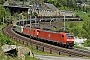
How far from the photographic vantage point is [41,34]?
6469 centimetres

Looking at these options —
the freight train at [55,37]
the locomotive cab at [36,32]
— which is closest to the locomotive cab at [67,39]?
the freight train at [55,37]

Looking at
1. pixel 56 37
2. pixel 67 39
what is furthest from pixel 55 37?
pixel 67 39

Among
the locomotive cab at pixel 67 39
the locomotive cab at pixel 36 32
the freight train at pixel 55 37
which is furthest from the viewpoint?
the locomotive cab at pixel 36 32

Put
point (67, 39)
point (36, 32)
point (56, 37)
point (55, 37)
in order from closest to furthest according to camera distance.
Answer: point (67, 39) < point (56, 37) < point (55, 37) < point (36, 32)

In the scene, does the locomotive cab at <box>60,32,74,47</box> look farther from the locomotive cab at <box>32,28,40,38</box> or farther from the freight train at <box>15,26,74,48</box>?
the locomotive cab at <box>32,28,40,38</box>

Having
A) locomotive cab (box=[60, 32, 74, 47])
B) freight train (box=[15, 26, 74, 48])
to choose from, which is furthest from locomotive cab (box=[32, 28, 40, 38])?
locomotive cab (box=[60, 32, 74, 47])

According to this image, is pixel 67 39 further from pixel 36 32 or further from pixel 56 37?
pixel 36 32

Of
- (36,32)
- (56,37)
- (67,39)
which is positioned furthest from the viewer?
(36,32)

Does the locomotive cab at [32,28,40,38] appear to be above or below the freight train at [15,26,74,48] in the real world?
below

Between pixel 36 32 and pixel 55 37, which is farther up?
pixel 55 37

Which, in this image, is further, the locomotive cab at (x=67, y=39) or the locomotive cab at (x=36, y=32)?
the locomotive cab at (x=36, y=32)

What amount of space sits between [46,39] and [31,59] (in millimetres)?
38788

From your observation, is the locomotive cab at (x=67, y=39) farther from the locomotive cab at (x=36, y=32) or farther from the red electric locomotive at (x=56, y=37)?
the locomotive cab at (x=36, y=32)

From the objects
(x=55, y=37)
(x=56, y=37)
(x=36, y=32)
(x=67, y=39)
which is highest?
(x=67, y=39)
